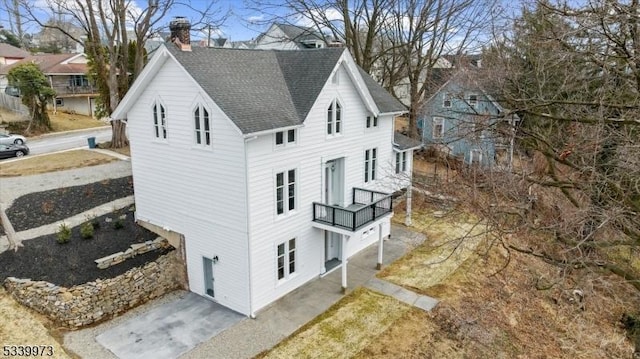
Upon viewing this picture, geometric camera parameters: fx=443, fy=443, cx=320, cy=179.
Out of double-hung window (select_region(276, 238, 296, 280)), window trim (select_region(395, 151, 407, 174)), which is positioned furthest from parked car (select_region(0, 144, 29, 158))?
window trim (select_region(395, 151, 407, 174))

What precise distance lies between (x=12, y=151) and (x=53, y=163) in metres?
5.55

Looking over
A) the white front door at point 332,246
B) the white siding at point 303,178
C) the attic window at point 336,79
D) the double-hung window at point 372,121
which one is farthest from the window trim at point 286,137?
the double-hung window at point 372,121

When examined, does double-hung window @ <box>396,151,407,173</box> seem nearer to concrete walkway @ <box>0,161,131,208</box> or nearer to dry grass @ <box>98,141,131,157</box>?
concrete walkway @ <box>0,161,131,208</box>

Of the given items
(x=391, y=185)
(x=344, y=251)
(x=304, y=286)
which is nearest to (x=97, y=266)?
(x=304, y=286)

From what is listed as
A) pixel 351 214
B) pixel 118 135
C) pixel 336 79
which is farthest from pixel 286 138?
pixel 118 135

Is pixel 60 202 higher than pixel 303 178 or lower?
lower

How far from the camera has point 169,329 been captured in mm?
13875

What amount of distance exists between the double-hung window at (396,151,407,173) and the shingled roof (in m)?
7.87

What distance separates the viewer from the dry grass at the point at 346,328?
13.0 meters

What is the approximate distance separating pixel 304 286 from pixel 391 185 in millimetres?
7303

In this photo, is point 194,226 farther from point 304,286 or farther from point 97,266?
point 304,286

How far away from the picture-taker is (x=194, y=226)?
15.7 metres

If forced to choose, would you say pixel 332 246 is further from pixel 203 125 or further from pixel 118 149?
pixel 118 149

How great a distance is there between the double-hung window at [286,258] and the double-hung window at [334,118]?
175 inches
